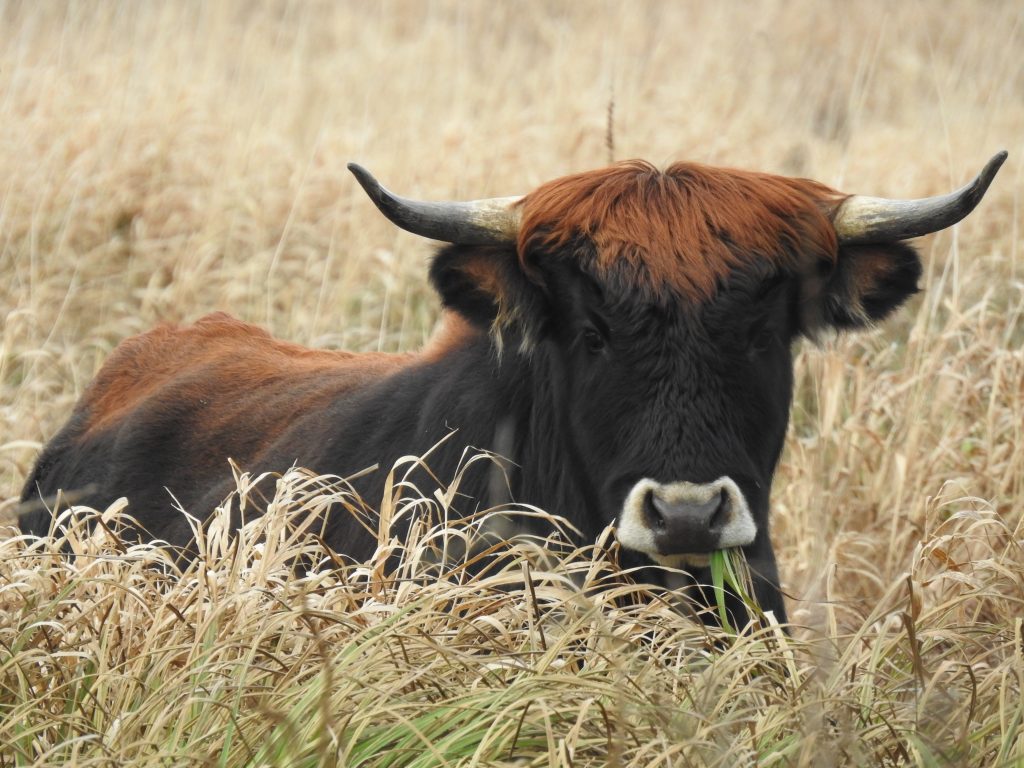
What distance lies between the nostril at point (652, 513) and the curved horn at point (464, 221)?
968 mm

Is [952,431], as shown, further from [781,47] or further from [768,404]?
[781,47]

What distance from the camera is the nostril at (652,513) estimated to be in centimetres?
337

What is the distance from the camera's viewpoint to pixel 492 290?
402 centimetres

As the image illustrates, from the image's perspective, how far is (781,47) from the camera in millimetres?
14867

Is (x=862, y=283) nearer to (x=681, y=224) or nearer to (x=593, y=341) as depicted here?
(x=681, y=224)

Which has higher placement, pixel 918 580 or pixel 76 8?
pixel 76 8

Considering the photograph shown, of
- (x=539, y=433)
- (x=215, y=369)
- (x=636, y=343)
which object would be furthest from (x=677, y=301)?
(x=215, y=369)

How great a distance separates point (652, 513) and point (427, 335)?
4328 millimetres

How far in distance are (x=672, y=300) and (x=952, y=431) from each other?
2.71m

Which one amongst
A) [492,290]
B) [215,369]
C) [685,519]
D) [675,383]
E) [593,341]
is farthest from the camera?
[215,369]

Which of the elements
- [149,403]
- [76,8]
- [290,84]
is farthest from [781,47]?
[149,403]

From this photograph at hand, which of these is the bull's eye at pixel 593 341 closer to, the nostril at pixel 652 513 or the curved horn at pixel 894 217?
the nostril at pixel 652 513

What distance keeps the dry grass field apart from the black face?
0.31m

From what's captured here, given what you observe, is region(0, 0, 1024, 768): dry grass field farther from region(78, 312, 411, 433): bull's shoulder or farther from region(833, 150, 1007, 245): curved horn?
region(833, 150, 1007, 245): curved horn
